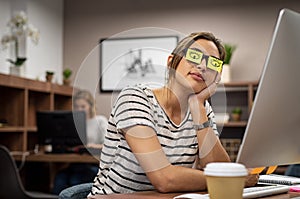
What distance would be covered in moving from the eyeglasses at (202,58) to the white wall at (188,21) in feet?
12.8

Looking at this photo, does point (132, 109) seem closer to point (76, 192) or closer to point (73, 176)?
point (76, 192)

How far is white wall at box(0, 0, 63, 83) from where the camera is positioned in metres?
4.82

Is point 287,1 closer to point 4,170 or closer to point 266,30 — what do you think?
point 266,30

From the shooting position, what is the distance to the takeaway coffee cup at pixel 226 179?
940 mm

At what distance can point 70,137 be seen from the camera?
4.04 metres

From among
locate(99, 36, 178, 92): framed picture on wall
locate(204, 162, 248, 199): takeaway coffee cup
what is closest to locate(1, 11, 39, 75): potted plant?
locate(99, 36, 178, 92): framed picture on wall

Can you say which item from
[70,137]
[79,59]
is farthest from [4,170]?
[79,59]

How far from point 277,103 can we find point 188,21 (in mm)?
4565

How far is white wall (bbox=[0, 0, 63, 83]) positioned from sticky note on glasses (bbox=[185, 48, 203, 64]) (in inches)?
146

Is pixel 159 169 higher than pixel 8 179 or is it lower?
higher

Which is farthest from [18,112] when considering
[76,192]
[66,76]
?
[76,192]

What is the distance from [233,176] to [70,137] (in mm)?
3200

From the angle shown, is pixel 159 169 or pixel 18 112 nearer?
pixel 159 169

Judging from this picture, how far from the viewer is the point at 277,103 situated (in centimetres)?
110
